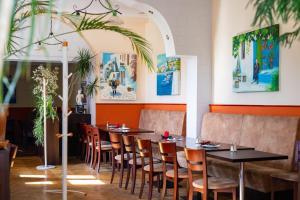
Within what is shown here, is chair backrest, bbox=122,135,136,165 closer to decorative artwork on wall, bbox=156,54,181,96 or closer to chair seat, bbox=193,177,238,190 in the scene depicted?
chair seat, bbox=193,177,238,190

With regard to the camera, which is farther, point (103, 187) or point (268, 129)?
point (103, 187)

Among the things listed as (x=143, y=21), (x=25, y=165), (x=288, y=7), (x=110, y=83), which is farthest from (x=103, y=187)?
(x=288, y=7)

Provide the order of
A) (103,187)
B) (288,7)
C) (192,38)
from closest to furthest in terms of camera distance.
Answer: (288,7)
(103,187)
(192,38)

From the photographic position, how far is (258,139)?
6.17 metres

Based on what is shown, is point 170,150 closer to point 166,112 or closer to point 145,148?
point 145,148

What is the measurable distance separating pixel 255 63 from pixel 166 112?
10.8ft

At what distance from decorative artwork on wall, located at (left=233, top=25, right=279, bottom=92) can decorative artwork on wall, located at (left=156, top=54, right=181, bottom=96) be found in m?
2.28

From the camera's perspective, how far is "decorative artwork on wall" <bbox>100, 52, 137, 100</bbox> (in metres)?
10.2

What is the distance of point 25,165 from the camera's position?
9234 mm

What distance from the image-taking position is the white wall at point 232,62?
5863 mm

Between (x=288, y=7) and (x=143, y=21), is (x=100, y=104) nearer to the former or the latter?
(x=143, y=21)

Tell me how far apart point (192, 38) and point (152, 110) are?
9.10 feet

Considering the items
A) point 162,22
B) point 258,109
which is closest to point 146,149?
point 258,109

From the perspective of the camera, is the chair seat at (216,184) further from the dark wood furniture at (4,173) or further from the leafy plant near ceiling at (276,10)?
the leafy plant near ceiling at (276,10)
